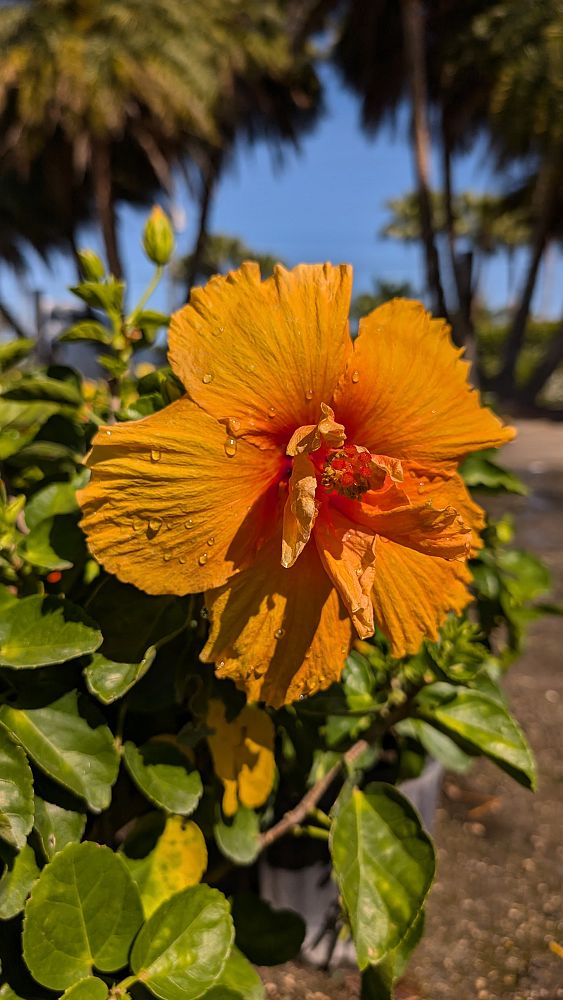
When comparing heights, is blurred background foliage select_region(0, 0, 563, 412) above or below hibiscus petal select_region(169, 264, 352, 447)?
above

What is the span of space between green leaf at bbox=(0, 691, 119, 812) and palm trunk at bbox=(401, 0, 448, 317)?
835 centimetres

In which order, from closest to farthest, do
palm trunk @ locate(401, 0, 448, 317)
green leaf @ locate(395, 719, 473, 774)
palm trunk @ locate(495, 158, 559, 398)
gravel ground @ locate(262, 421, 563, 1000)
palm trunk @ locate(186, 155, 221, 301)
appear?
1. green leaf @ locate(395, 719, 473, 774)
2. gravel ground @ locate(262, 421, 563, 1000)
3. palm trunk @ locate(401, 0, 448, 317)
4. palm trunk @ locate(495, 158, 559, 398)
5. palm trunk @ locate(186, 155, 221, 301)

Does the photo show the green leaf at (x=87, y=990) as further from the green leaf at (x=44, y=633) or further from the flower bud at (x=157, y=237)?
the flower bud at (x=157, y=237)

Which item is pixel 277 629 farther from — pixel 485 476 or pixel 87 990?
pixel 485 476

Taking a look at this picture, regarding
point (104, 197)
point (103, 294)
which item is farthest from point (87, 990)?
point (104, 197)

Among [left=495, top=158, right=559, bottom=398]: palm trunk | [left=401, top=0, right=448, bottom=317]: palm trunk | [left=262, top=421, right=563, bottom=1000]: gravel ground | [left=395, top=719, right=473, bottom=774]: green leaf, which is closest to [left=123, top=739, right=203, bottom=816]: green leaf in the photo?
[left=395, top=719, right=473, bottom=774]: green leaf

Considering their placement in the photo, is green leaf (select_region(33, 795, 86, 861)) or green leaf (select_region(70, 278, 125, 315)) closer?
green leaf (select_region(33, 795, 86, 861))

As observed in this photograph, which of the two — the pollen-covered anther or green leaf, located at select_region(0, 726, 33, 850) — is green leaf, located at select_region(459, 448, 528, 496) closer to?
the pollen-covered anther

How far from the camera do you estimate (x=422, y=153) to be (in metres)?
8.55

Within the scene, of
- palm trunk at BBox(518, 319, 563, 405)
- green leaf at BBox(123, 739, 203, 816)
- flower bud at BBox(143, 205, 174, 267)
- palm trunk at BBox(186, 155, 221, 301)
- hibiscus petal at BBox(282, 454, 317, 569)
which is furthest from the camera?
palm trunk at BBox(186, 155, 221, 301)

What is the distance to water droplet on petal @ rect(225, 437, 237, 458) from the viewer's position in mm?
549

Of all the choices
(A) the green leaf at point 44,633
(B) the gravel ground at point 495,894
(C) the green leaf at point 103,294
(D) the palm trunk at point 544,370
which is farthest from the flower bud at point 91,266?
(D) the palm trunk at point 544,370

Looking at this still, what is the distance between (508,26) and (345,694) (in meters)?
11.1

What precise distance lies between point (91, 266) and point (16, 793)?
22.5 inches
